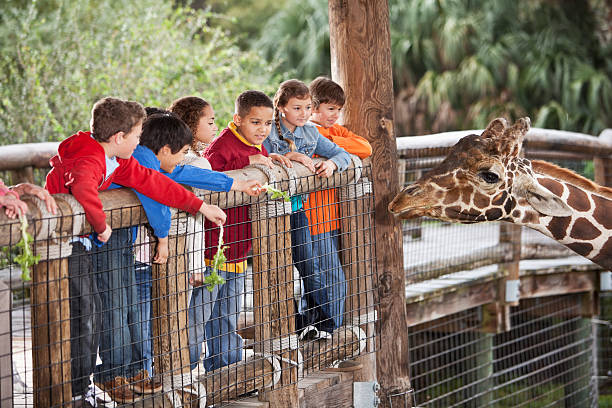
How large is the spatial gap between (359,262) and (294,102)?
927mm

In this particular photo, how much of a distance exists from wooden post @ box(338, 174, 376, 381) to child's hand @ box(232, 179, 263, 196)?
0.88 metres

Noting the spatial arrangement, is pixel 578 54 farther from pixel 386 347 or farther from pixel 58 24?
pixel 386 347

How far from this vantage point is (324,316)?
14.1 ft

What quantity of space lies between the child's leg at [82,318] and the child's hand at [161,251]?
0.81 ft

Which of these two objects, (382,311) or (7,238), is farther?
(382,311)

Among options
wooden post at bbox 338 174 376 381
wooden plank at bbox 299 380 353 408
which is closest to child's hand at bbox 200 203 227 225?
wooden post at bbox 338 174 376 381

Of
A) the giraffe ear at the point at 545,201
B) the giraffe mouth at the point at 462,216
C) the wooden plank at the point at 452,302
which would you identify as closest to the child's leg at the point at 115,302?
the giraffe mouth at the point at 462,216

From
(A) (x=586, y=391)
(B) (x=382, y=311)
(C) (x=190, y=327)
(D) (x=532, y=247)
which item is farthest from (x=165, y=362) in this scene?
(A) (x=586, y=391)

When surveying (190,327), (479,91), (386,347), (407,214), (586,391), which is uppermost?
(479,91)

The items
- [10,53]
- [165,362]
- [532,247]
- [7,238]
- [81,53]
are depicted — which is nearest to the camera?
[7,238]

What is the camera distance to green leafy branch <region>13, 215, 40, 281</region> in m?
2.71

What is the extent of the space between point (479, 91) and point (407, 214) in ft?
34.7

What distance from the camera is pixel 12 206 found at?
272cm

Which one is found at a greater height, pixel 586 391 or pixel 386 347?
pixel 386 347
